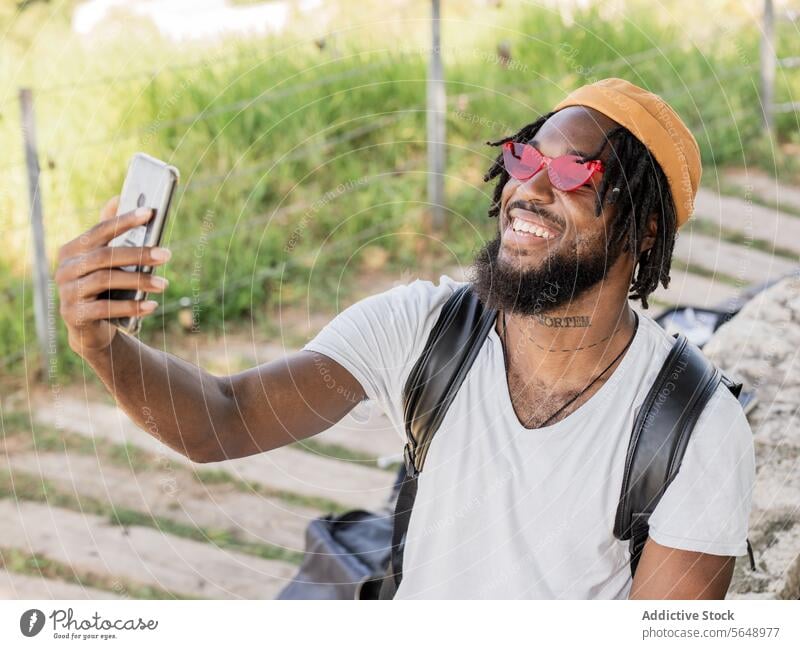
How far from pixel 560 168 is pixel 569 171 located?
13 mm

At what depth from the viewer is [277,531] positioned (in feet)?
8.98

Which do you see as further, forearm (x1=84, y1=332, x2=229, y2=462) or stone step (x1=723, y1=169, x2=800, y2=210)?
stone step (x1=723, y1=169, x2=800, y2=210)

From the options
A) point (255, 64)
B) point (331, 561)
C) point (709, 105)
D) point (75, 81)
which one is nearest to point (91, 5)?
point (75, 81)

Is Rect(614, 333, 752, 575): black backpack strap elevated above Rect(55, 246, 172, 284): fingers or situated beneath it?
situated beneath

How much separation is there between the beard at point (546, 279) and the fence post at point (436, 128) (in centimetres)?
189

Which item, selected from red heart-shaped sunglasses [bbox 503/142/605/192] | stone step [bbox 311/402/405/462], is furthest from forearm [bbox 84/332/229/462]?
stone step [bbox 311/402/405/462]

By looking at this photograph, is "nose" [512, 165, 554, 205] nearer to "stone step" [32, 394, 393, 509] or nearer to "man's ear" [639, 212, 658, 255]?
"man's ear" [639, 212, 658, 255]

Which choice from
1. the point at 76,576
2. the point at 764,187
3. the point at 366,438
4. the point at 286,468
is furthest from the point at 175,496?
the point at 764,187

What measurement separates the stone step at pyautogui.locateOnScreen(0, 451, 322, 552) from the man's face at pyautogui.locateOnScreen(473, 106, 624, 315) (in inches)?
48.3

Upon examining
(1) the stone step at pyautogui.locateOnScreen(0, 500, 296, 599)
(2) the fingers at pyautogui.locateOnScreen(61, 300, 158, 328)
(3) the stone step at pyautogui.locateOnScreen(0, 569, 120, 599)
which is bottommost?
(3) the stone step at pyautogui.locateOnScreen(0, 569, 120, 599)

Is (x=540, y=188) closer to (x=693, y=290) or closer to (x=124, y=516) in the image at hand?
(x=124, y=516)

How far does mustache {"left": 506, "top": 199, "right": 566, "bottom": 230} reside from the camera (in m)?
1.65
